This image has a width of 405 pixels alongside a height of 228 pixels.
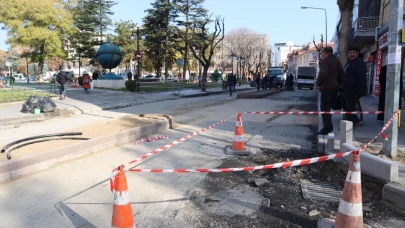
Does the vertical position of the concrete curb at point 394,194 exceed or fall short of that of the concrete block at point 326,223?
it exceeds it

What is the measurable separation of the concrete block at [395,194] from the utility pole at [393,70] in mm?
1633

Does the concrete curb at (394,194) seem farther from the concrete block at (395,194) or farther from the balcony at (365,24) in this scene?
the balcony at (365,24)

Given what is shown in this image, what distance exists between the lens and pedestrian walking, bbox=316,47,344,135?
7453mm

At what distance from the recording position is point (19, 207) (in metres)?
4.01

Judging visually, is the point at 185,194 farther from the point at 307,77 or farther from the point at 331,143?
the point at 307,77

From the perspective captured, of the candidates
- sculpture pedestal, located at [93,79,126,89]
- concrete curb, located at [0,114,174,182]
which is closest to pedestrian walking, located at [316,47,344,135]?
concrete curb, located at [0,114,174,182]

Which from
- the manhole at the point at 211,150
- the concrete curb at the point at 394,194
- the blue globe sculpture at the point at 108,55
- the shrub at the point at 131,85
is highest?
the blue globe sculpture at the point at 108,55

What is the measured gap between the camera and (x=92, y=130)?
8.55 meters

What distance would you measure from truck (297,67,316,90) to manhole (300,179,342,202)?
38370 millimetres

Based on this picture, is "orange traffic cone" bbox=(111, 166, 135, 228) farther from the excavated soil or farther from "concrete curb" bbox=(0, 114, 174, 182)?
the excavated soil

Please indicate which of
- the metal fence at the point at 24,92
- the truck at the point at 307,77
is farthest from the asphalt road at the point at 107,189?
the truck at the point at 307,77

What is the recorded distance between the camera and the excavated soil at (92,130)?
6.23 meters

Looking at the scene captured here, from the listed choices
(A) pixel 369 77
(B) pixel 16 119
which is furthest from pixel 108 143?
(A) pixel 369 77

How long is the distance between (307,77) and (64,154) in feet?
128
